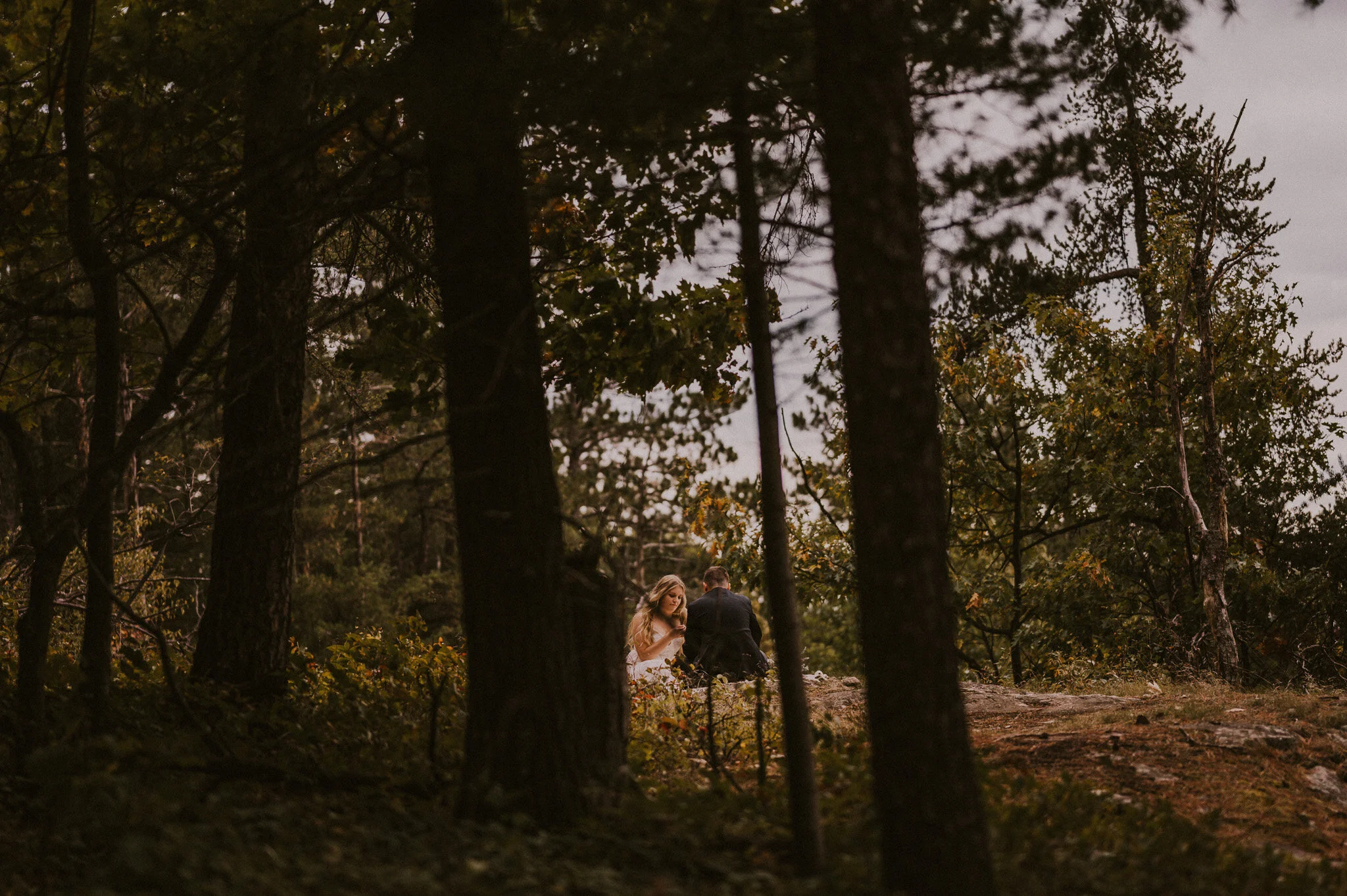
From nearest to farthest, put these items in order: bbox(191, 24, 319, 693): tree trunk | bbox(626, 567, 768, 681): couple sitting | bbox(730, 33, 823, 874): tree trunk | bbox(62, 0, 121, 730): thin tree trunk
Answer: bbox(730, 33, 823, 874): tree trunk < bbox(62, 0, 121, 730): thin tree trunk < bbox(191, 24, 319, 693): tree trunk < bbox(626, 567, 768, 681): couple sitting

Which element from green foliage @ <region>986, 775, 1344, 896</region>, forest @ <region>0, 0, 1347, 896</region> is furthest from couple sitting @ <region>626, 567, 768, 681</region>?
green foliage @ <region>986, 775, 1344, 896</region>

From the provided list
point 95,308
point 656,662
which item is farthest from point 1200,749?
point 95,308

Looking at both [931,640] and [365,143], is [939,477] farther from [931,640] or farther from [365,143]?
[365,143]

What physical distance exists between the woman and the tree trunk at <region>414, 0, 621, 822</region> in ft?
14.5

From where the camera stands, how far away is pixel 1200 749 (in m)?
6.32

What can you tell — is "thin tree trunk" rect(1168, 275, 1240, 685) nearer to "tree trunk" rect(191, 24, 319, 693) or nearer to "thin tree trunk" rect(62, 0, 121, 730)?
"tree trunk" rect(191, 24, 319, 693)

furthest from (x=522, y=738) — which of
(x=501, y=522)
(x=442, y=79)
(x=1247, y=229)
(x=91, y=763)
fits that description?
(x=1247, y=229)

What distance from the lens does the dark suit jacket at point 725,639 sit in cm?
970

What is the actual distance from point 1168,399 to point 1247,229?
2.63 metres

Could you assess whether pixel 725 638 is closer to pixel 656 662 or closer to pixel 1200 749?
pixel 656 662

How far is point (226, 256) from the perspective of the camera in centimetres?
591

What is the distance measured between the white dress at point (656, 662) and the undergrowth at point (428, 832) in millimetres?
2958

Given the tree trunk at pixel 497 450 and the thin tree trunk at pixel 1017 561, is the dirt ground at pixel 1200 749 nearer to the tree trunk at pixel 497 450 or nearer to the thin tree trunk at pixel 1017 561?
the tree trunk at pixel 497 450

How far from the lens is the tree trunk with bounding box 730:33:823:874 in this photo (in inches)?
146
